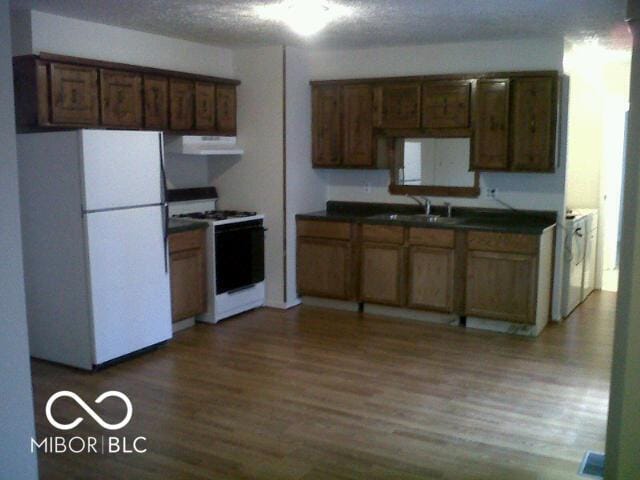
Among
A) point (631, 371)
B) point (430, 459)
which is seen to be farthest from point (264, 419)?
point (631, 371)

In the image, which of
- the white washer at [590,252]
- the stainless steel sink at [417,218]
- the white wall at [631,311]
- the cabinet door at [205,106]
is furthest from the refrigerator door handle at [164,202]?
the white washer at [590,252]

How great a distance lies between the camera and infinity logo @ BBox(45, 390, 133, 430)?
3666 mm

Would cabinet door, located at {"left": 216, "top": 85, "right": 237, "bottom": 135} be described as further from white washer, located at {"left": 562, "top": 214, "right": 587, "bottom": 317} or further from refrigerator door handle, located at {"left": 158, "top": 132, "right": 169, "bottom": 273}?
white washer, located at {"left": 562, "top": 214, "right": 587, "bottom": 317}

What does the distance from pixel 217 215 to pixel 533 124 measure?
114 inches

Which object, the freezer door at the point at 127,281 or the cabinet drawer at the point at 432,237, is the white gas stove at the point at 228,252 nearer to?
the freezer door at the point at 127,281

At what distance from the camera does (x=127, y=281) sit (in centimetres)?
464

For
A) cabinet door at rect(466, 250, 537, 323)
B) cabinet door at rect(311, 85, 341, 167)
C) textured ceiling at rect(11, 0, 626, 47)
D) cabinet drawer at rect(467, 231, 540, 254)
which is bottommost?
cabinet door at rect(466, 250, 537, 323)

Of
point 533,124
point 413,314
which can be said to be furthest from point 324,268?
point 533,124

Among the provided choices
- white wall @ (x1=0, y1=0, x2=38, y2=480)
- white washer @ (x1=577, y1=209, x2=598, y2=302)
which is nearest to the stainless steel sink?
white washer @ (x1=577, y1=209, x2=598, y2=302)

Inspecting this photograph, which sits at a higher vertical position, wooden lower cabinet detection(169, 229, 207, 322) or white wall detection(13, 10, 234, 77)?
white wall detection(13, 10, 234, 77)

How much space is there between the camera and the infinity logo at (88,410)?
367 cm

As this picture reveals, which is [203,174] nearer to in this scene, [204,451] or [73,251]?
[73,251]

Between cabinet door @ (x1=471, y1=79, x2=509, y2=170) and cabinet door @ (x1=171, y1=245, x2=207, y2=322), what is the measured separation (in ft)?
8.49

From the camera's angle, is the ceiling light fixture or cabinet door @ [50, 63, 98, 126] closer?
the ceiling light fixture
